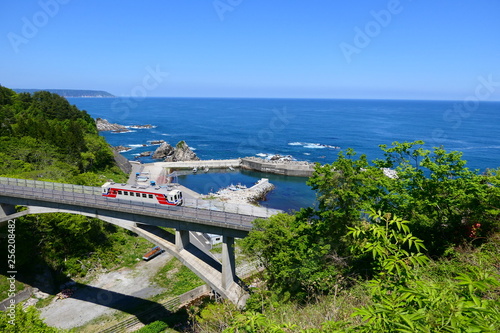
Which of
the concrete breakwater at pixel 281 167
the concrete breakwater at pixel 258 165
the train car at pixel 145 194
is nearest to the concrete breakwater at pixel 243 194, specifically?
the concrete breakwater at pixel 281 167

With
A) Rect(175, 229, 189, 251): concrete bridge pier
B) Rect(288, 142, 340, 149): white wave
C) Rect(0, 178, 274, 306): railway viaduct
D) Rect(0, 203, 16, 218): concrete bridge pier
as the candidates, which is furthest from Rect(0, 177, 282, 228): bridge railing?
Rect(288, 142, 340, 149): white wave

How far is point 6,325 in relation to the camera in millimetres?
15211

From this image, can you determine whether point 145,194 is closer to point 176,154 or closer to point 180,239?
point 180,239

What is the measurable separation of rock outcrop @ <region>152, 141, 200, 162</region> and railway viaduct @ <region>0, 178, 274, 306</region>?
54.2 m

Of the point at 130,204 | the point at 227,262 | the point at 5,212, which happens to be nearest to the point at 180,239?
the point at 227,262

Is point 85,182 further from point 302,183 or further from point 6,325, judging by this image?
point 302,183

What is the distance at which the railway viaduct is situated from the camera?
880 inches

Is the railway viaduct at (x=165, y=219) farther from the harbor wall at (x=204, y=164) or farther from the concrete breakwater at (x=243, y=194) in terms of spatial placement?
the harbor wall at (x=204, y=164)

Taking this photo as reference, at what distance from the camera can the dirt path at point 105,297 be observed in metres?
25.6

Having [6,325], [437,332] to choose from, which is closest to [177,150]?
[6,325]

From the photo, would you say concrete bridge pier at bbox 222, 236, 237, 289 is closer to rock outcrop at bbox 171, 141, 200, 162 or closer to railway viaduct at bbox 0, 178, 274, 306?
railway viaduct at bbox 0, 178, 274, 306

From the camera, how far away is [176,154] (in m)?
84.8

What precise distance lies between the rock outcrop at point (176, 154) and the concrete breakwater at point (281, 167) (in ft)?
48.7

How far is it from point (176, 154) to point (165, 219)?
206 ft
